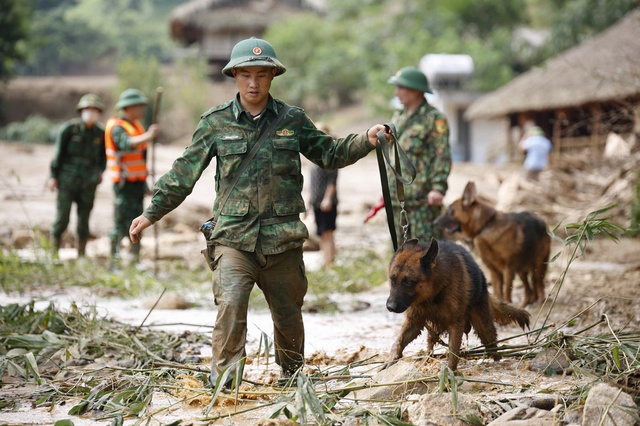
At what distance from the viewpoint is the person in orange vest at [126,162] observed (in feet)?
32.8

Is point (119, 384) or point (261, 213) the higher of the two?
point (261, 213)

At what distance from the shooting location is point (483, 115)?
1110 inches

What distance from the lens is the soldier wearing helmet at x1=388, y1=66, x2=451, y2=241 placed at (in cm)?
690

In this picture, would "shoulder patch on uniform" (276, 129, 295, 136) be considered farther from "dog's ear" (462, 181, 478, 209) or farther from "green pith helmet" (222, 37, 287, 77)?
"dog's ear" (462, 181, 478, 209)

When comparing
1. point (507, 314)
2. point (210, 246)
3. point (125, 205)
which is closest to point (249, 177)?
point (210, 246)

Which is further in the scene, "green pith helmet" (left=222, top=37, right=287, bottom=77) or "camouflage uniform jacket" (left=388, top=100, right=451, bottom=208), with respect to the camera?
"camouflage uniform jacket" (left=388, top=100, right=451, bottom=208)

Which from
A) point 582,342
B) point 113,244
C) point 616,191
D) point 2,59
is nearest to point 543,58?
point 2,59

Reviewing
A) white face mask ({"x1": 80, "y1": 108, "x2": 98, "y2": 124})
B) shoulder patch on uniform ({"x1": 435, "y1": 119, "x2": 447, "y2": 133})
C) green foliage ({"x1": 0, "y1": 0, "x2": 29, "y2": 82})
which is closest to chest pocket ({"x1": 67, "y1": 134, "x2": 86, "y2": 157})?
white face mask ({"x1": 80, "y1": 108, "x2": 98, "y2": 124})

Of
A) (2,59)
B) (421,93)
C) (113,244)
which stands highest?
(2,59)

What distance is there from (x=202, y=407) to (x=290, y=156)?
4.96 ft

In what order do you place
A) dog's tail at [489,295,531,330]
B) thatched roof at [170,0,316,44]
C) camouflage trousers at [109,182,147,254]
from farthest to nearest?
thatched roof at [170,0,316,44], camouflage trousers at [109,182,147,254], dog's tail at [489,295,531,330]

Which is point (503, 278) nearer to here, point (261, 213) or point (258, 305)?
point (258, 305)

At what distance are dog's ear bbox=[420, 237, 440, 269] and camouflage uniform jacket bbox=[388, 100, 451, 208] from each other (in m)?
2.19

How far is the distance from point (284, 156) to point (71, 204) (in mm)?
6866
